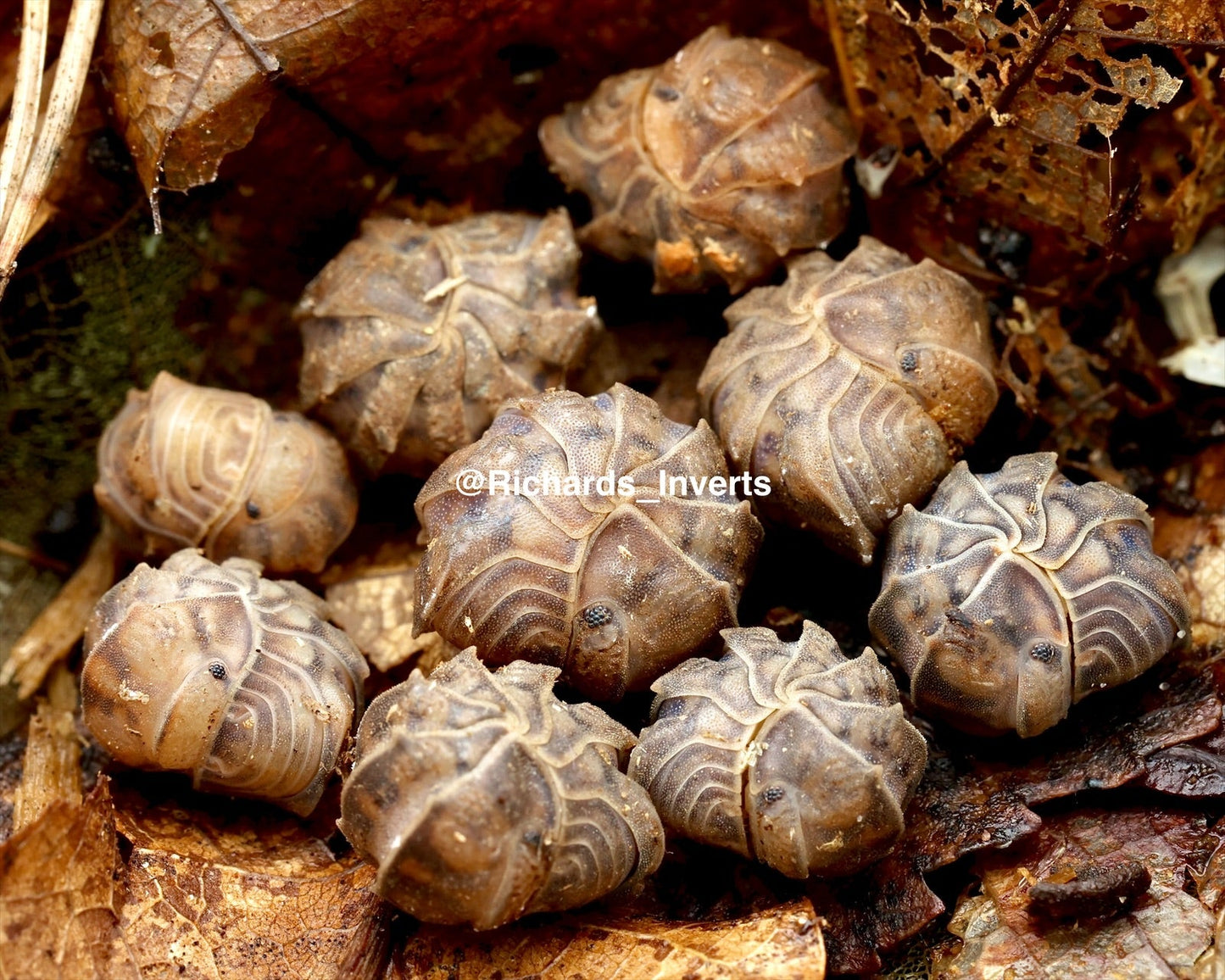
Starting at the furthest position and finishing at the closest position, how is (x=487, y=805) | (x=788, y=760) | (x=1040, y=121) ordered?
(x=1040, y=121), (x=788, y=760), (x=487, y=805)

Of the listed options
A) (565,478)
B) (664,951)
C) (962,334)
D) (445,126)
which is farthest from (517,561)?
(445,126)

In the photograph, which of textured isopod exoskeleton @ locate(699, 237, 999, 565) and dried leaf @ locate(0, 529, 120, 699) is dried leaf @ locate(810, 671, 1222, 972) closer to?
textured isopod exoskeleton @ locate(699, 237, 999, 565)

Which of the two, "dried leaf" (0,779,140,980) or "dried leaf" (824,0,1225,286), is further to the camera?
"dried leaf" (824,0,1225,286)

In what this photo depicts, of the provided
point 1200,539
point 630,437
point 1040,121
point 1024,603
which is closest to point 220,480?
point 630,437

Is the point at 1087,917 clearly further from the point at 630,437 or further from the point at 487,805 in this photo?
the point at 630,437

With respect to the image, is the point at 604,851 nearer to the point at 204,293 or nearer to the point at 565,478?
the point at 565,478

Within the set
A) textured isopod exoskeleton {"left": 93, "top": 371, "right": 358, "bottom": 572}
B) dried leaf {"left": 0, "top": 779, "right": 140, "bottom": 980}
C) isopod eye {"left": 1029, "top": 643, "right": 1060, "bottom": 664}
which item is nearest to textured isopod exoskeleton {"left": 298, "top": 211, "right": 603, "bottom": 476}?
textured isopod exoskeleton {"left": 93, "top": 371, "right": 358, "bottom": 572}
